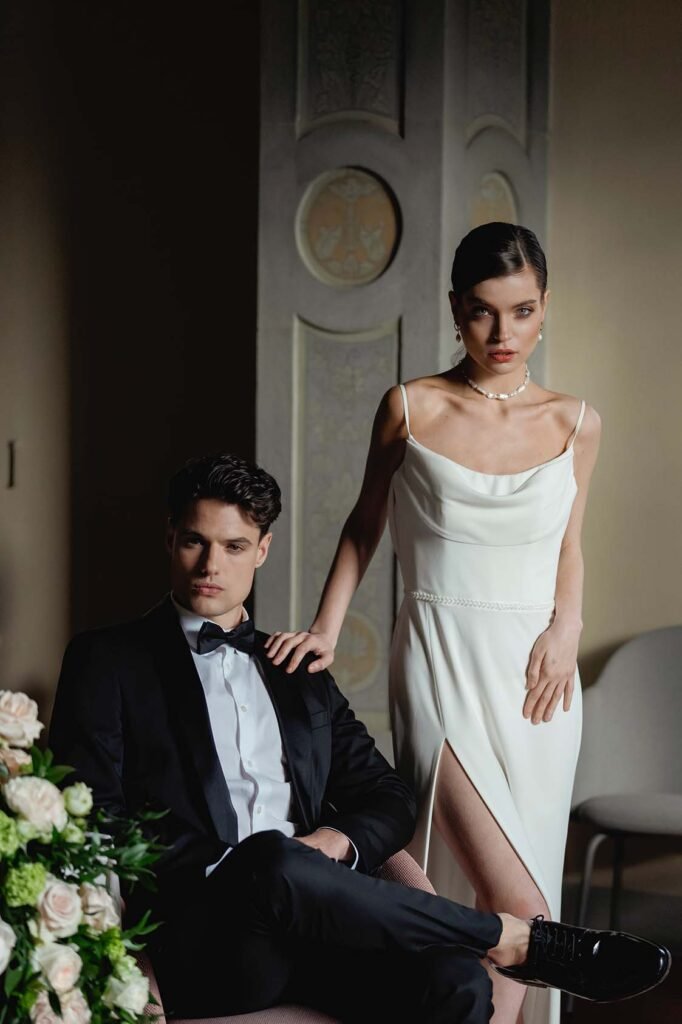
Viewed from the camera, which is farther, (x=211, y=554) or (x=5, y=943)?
(x=211, y=554)

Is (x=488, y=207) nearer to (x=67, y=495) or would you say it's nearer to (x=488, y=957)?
(x=67, y=495)

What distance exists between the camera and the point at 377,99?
12.0ft

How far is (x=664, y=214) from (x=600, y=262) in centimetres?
23

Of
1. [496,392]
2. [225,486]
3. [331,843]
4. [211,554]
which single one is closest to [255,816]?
[331,843]

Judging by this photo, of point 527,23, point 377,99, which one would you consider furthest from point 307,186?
point 527,23

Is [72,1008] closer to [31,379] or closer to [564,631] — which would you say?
[564,631]

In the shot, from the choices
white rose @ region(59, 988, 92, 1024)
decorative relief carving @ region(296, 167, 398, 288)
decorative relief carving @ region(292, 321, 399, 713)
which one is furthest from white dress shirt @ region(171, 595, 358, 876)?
decorative relief carving @ region(296, 167, 398, 288)

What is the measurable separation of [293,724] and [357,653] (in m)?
1.54

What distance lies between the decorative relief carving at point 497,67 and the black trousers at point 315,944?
2.47 meters

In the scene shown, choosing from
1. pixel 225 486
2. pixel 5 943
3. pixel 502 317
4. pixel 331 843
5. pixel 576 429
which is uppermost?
pixel 502 317

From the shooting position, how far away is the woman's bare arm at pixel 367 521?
8.04 feet

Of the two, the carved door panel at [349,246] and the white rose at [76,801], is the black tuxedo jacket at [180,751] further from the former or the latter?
the carved door panel at [349,246]

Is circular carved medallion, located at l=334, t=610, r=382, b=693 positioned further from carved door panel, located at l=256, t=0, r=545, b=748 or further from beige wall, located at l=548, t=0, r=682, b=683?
beige wall, located at l=548, t=0, r=682, b=683

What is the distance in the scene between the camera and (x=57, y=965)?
1.34 metres
